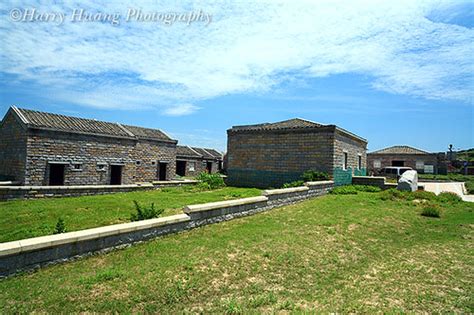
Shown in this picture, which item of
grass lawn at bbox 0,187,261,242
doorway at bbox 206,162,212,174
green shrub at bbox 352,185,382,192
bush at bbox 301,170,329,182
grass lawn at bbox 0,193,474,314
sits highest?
doorway at bbox 206,162,212,174

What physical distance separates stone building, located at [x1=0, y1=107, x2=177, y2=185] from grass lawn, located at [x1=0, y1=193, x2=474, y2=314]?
15090 millimetres

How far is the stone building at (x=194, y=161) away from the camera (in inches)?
1388

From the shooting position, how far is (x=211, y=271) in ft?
17.2

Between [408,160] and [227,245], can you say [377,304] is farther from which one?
[408,160]

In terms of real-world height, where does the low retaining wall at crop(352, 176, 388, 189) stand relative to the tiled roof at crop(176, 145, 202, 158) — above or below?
below

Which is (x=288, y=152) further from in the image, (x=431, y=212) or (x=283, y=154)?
(x=431, y=212)

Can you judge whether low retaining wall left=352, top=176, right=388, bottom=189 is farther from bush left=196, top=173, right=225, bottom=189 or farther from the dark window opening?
the dark window opening

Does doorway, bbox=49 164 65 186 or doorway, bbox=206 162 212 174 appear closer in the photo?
doorway, bbox=49 164 65 186

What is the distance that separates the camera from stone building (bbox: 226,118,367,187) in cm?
1773

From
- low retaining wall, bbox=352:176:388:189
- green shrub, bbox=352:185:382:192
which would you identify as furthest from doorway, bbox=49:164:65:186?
low retaining wall, bbox=352:176:388:189

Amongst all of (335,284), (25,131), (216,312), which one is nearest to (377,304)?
(335,284)

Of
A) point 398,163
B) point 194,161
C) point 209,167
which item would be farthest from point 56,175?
point 398,163

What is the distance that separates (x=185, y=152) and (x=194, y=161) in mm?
1579

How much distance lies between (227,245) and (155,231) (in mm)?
1714
